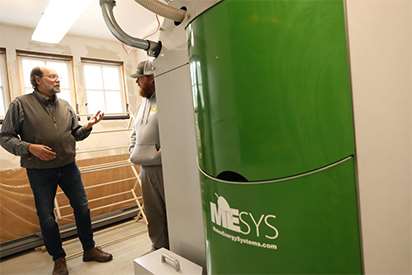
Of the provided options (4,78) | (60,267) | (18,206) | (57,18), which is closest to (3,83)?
(4,78)

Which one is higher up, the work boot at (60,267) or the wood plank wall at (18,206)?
the wood plank wall at (18,206)

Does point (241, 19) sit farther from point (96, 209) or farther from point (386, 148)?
point (96, 209)

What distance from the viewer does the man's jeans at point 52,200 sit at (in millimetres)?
1941

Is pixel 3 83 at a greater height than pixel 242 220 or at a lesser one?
greater

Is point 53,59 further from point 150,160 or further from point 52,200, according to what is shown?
point 150,160

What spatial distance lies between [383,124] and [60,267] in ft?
7.27

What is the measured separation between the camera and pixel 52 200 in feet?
6.53

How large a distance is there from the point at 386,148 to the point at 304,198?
0.21 metres

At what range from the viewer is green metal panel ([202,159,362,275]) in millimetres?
533

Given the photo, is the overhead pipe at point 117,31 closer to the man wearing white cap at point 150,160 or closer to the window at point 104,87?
the man wearing white cap at point 150,160

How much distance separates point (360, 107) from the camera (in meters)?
0.54

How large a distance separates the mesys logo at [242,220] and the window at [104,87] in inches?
120

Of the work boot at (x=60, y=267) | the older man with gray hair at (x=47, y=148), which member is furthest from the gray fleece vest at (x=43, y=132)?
the work boot at (x=60, y=267)

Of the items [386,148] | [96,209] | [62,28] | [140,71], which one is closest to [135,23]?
[62,28]
